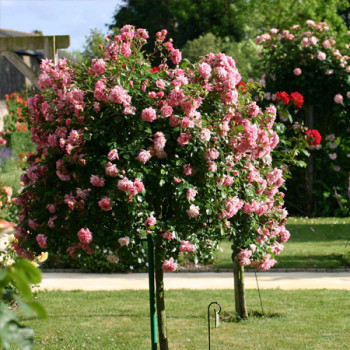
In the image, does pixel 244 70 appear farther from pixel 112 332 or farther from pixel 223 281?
pixel 112 332

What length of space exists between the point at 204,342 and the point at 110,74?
90.9 inches

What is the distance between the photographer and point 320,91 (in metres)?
12.4

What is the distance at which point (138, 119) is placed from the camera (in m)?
3.45

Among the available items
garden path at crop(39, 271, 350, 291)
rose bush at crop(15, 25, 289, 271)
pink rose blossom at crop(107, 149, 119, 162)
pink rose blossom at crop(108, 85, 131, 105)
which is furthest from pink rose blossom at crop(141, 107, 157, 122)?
garden path at crop(39, 271, 350, 291)

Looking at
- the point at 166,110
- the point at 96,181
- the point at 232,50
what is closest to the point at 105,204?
the point at 96,181

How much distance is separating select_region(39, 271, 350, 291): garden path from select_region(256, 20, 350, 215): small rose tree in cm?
544

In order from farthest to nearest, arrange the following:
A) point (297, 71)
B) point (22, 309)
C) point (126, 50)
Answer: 1. point (297, 71)
2. point (126, 50)
3. point (22, 309)

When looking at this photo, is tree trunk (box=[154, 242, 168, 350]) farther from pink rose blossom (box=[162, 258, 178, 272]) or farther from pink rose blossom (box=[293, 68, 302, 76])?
pink rose blossom (box=[293, 68, 302, 76])

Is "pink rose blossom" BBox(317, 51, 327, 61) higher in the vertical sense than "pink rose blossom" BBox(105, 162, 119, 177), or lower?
higher

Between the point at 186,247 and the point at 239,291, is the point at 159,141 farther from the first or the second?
the point at 239,291

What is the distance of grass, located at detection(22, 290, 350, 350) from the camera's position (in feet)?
15.6

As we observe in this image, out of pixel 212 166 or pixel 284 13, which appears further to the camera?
pixel 284 13

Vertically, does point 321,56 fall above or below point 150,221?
above

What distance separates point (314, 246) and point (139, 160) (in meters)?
6.37
